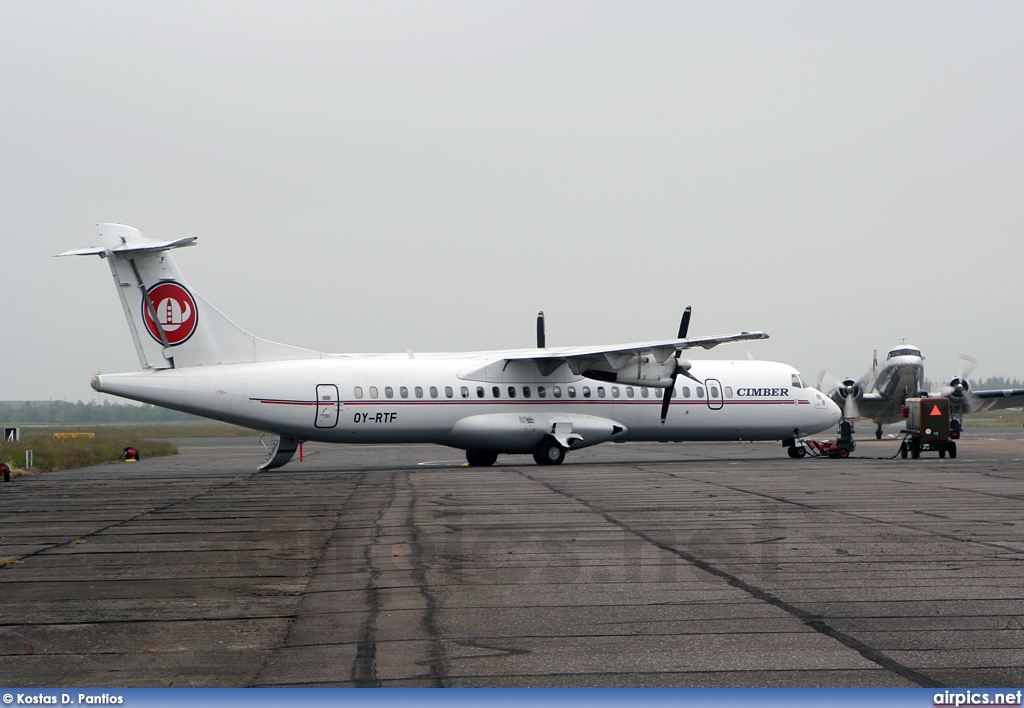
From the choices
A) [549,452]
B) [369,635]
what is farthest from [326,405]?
[369,635]

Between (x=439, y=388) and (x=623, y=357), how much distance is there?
18.4 ft

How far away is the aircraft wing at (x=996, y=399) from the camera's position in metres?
51.8

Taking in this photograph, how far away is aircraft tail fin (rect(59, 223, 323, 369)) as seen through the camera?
25969 mm

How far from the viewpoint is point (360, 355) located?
2994 centimetres

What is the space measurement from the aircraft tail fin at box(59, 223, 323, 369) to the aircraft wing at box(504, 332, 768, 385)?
878cm

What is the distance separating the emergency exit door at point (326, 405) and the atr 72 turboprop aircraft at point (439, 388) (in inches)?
1.3

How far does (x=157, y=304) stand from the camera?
1027 inches

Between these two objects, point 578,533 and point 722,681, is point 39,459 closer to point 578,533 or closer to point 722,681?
point 578,533

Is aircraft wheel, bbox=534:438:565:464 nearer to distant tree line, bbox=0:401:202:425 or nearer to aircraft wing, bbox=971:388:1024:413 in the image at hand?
aircraft wing, bbox=971:388:1024:413

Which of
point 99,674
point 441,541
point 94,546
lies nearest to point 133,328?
point 94,546

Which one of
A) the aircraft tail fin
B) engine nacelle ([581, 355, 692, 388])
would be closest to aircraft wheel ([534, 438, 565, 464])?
engine nacelle ([581, 355, 692, 388])

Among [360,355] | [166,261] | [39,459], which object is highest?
[166,261]

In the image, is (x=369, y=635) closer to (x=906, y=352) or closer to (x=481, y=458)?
(x=481, y=458)

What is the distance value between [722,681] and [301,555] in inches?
273
